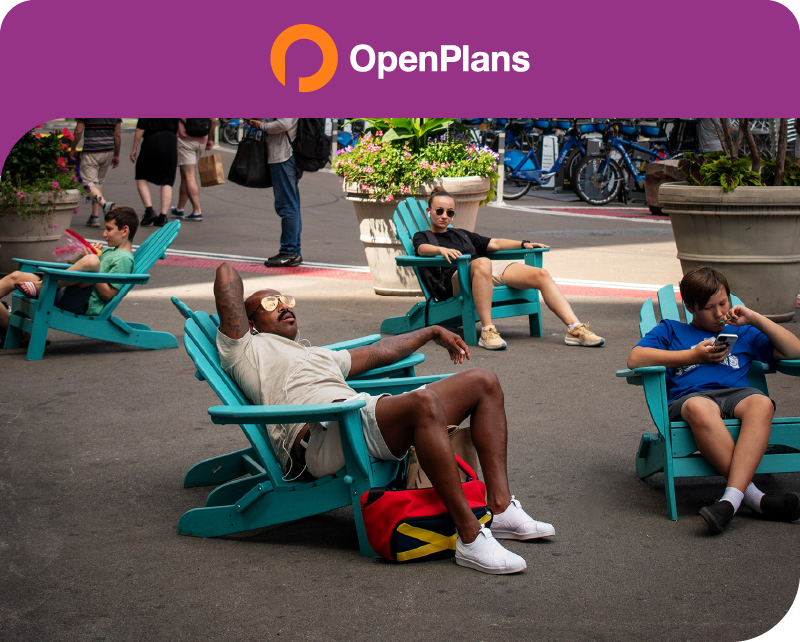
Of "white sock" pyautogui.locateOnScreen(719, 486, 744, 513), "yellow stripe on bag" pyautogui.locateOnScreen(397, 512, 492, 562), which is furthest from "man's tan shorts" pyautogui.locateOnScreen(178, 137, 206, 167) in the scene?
"white sock" pyautogui.locateOnScreen(719, 486, 744, 513)

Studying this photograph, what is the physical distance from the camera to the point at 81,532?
152 inches

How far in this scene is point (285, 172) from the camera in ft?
34.4

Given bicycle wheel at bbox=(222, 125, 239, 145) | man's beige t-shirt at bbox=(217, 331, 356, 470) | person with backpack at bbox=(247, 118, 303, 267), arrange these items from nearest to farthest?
man's beige t-shirt at bbox=(217, 331, 356, 470) < person with backpack at bbox=(247, 118, 303, 267) < bicycle wheel at bbox=(222, 125, 239, 145)

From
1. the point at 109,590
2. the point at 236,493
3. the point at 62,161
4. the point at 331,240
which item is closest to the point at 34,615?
the point at 109,590

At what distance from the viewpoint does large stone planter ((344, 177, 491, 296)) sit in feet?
29.5

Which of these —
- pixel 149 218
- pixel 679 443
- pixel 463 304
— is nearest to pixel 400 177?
pixel 463 304

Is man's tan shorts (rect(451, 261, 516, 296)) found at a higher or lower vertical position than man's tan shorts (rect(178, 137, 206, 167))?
lower

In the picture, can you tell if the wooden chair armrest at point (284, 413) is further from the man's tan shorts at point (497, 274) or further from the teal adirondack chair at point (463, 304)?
the man's tan shorts at point (497, 274)

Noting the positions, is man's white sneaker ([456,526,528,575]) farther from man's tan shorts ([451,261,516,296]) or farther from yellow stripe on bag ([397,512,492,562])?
man's tan shorts ([451,261,516,296])

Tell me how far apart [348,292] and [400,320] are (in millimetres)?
1773

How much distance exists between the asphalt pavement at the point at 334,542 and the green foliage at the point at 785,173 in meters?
1.96

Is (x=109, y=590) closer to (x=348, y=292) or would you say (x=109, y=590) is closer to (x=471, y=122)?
(x=348, y=292)

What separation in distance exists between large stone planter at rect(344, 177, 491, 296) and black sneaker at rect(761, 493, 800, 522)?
5.51m

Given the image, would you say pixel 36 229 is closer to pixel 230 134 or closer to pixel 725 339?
pixel 725 339
